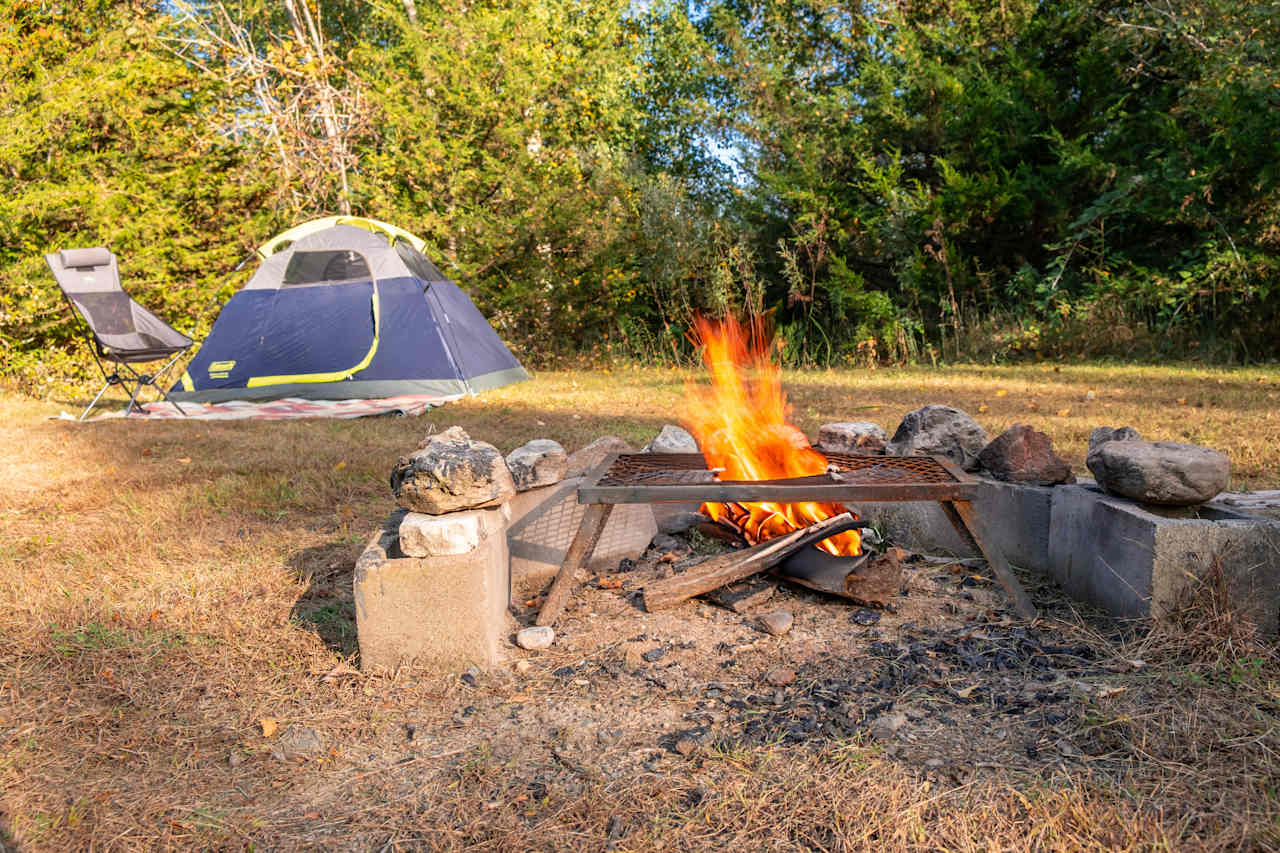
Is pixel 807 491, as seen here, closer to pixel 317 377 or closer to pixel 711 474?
pixel 711 474

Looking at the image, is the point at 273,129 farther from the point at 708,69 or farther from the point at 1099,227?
the point at 1099,227

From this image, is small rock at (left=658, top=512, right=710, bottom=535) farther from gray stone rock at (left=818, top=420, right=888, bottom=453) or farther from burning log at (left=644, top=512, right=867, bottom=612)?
gray stone rock at (left=818, top=420, right=888, bottom=453)

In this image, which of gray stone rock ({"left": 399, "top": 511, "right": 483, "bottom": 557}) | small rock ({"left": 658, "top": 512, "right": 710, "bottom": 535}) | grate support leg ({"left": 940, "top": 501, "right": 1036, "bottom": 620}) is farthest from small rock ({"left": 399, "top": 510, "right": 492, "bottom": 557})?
grate support leg ({"left": 940, "top": 501, "right": 1036, "bottom": 620})

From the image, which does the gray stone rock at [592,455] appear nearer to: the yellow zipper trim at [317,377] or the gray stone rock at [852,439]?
the gray stone rock at [852,439]

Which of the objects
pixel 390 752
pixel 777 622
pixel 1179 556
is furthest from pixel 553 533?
pixel 1179 556

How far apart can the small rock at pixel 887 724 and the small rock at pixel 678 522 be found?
1.42 m

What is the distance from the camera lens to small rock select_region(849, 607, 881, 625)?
2.54 m

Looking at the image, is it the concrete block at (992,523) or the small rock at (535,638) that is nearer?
the small rock at (535,638)

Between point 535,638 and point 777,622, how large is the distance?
0.71m

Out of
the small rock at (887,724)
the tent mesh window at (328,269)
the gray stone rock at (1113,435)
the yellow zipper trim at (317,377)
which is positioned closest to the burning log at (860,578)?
the small rock at (887,724)

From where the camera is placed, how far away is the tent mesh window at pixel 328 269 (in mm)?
8281

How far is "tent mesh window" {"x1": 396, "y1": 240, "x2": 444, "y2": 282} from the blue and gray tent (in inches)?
0.8

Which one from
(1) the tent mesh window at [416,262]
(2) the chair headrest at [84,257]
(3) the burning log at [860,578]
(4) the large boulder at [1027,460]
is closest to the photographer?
(3) the burning log at [860,578]

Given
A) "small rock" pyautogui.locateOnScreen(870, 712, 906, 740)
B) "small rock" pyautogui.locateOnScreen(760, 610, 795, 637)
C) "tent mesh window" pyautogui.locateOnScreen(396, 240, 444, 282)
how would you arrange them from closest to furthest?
"small rock" pyautogui.locateOnScreen(870, 712, 906, 740), "small rock" pyautogui.locateOnScreen(760, 610, 795, 637), "tent mesh window" pyautogui.locateOnScreen(396, 240, 444, 282)
